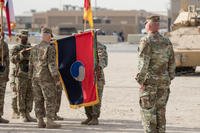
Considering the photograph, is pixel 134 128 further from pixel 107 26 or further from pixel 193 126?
pixel 107 26

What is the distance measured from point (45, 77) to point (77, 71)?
2.81 ft

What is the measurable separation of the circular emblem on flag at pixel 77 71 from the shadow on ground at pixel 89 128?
34.6 inches

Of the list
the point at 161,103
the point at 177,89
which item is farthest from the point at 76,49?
the point at 177,89

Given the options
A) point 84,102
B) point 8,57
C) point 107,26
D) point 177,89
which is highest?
point 8,57

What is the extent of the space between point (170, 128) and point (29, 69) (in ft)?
8.94

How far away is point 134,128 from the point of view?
35.7 feet

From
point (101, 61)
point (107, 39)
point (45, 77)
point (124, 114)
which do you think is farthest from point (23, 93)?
point (107, 39)

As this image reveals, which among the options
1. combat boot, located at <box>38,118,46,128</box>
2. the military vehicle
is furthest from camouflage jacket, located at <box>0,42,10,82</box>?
the military vehicle

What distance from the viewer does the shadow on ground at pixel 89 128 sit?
1056cm

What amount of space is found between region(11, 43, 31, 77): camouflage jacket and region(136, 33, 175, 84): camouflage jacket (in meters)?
3.54

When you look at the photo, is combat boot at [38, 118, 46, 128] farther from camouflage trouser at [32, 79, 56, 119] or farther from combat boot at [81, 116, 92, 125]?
combat boot at [81, 116, 92, 125]

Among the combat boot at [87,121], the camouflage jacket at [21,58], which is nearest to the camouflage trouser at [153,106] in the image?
the combat boot at [87,121]

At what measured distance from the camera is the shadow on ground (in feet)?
34.7

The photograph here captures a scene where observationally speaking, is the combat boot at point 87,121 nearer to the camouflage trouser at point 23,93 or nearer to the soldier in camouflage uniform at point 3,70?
the camouflage trouser at point 23,93
